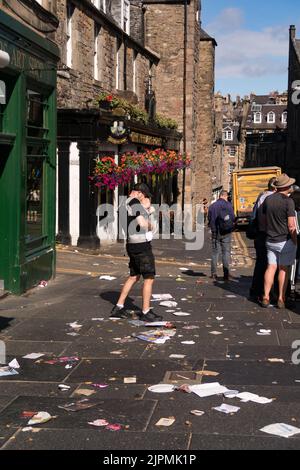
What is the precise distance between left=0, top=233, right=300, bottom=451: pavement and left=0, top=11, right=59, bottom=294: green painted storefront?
0.56 meters

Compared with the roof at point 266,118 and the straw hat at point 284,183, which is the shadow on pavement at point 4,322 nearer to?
the straw hat at point 284,183

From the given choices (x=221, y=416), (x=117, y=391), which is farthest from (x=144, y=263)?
(x=221, y=416)

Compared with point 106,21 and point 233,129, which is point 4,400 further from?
point 233,129

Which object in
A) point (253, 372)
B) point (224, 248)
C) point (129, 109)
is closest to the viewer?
point (253, 372)

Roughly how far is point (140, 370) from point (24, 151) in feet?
16.3

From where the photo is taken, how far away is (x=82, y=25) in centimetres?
2077

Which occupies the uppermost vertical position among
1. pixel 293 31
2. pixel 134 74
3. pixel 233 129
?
pixel 293 31

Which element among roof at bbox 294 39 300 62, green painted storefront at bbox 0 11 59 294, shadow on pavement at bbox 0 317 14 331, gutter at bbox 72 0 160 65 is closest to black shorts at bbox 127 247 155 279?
shadow on pavement at bbox 0 317 14 331

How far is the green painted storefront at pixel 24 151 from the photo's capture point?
9.83 metres

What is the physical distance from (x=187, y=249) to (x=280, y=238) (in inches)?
496

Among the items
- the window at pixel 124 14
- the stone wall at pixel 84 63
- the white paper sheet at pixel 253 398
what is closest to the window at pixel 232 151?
the window at pixel 124 14

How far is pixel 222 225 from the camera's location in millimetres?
12883

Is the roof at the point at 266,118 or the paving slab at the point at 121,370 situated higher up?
the roof at the point at 266,118
